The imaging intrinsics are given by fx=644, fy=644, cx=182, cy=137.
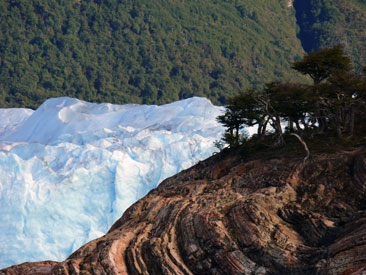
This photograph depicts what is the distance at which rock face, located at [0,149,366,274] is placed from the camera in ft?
100.0

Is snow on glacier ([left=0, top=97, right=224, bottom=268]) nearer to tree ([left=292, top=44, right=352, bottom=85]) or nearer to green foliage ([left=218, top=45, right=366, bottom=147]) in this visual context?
green foliage ([left=218, top=45, right=366, bottom=147])

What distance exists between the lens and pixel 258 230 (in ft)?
106

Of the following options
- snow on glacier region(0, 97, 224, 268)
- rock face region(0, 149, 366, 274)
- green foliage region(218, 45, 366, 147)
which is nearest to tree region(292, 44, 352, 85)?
green foliage region(218, 45, 366, 147)

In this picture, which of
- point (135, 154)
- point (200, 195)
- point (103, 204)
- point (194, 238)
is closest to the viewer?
point (194, 238)

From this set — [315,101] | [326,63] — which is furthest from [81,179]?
[315,101]

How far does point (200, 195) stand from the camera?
3803 cm

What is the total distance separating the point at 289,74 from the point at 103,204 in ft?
423

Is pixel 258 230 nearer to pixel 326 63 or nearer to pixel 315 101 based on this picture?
pixel 315 101

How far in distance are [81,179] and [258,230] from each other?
4706 centimetres

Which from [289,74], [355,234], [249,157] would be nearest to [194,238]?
[355,234]

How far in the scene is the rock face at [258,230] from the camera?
3047 centimetres

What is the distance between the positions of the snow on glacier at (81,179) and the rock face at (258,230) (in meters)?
36.0

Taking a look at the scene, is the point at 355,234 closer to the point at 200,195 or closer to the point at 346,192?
the point at 346,192

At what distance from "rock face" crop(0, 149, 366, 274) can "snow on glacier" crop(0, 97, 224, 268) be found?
3600cm
